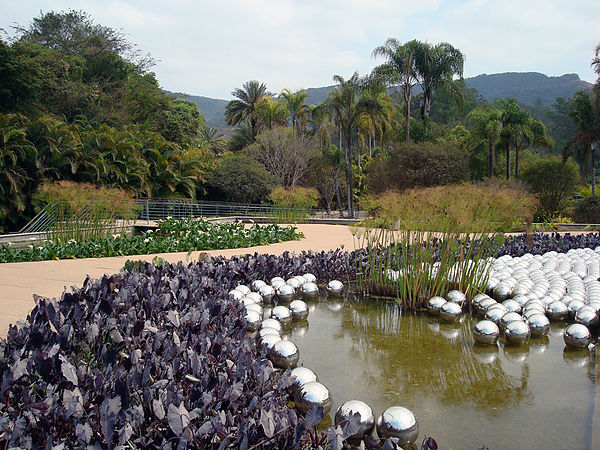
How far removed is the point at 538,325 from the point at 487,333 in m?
0.50

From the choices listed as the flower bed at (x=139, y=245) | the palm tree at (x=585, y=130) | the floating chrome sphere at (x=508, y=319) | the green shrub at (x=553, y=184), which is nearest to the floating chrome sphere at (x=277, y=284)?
the floating chrome sphere at (x=508, y=319)

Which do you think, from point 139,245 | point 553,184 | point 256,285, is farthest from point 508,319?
point 553,184

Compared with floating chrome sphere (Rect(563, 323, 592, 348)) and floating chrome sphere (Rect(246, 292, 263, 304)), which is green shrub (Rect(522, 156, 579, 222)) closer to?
floating chrome sphere (Rect(563, 323, 592, 348))

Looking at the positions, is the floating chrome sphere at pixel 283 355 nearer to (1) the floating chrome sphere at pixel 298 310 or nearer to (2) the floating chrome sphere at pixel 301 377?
(2) the floating chrome sphere at pixel 301 377

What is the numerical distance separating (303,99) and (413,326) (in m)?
32.8

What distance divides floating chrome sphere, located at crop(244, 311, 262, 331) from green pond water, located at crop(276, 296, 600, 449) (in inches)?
12.9

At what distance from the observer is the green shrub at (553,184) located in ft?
60.3

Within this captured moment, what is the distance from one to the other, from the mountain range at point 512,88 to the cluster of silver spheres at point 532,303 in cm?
12559

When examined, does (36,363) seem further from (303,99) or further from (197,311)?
(303,99)

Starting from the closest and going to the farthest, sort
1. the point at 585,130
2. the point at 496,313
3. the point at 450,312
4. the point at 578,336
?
the point at 578,336 → the point at 496,313 → the point at 450,312 → the point at 585,130

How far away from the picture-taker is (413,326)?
403 cm

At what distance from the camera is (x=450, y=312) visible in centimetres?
405

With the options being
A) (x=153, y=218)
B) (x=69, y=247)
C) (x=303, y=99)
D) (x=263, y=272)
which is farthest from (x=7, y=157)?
(x=303, y=99)

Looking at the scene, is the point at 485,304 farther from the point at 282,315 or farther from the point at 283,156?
the point at 283,156
